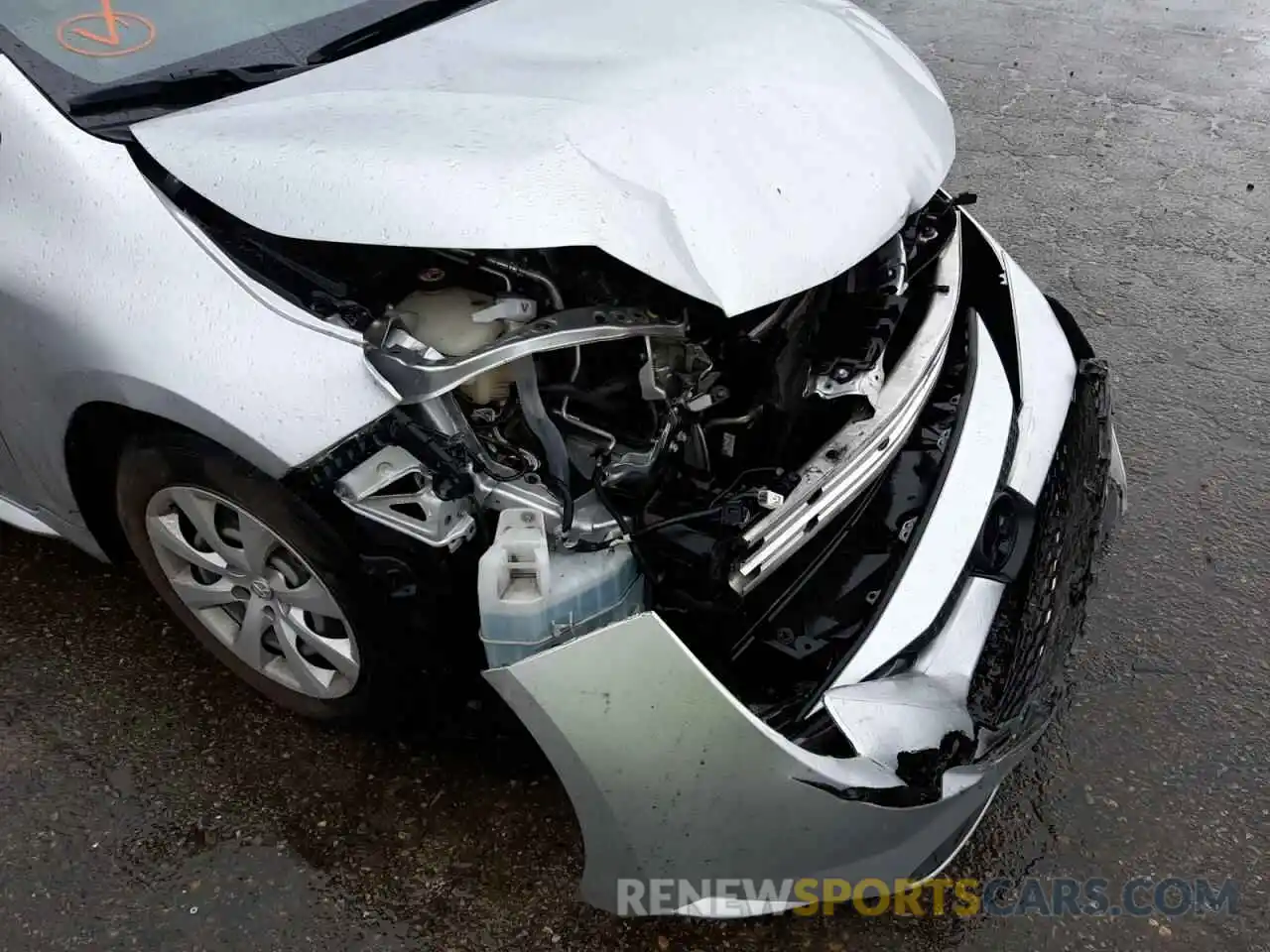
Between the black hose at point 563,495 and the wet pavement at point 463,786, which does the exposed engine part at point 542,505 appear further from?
the wet pavement at point 463,786

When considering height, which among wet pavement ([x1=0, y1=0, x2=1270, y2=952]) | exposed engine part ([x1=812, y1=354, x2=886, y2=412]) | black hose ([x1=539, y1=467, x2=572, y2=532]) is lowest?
wet pavement ([x1=0, y1=0, x2=1270, y2=952])

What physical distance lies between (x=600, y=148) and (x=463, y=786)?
4.32 feet

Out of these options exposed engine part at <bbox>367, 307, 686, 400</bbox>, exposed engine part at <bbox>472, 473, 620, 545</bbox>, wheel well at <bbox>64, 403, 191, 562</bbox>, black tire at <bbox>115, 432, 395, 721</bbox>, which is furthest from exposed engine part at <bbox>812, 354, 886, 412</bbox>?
wheel well at <bbox>64, 403, 191, 562</bbox>

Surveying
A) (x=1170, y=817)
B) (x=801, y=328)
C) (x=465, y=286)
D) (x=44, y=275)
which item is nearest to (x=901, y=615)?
(x=801, y=328)

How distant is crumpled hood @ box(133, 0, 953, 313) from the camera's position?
1.79 m

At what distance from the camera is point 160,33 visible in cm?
223

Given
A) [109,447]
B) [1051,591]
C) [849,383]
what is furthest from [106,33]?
[1051,591]

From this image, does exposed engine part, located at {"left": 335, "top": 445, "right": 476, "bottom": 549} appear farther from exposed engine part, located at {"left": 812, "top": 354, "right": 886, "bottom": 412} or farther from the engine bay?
exposed engine part, located at {"left": 812, "top": 354, "right": 886, "bottom": 412}

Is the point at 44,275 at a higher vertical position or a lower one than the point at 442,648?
higher

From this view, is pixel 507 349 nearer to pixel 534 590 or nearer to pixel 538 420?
pixel 538 420

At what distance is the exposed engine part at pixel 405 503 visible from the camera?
69.4 inches

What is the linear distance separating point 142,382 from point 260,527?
330 mm

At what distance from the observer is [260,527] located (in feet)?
6.32

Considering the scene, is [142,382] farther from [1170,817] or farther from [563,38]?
[1170,817]
